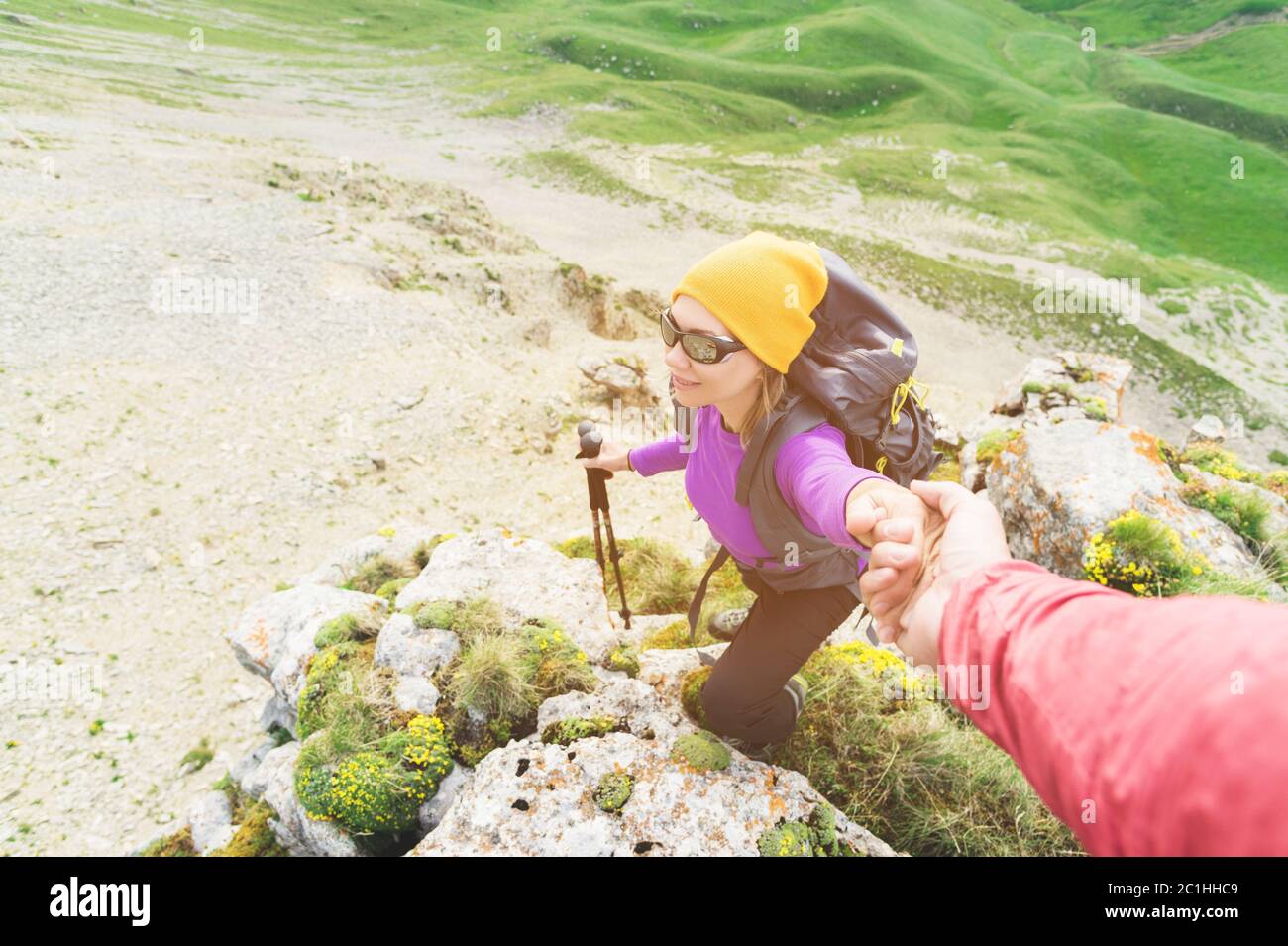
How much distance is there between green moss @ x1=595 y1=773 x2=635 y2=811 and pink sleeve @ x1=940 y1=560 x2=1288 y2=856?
3390 millimetres

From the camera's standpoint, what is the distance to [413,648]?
612 centimetres

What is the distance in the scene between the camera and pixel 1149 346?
34.4 m

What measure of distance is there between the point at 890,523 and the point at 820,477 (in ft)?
2.95

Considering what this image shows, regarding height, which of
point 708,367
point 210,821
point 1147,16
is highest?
point 1147,16

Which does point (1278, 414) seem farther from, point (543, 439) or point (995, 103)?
point (995, 103)

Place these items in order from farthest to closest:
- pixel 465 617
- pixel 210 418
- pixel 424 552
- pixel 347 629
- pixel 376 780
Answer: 1. pixel 210 418
2. pixel 424 552
3. pixel 347 629
4. pixel 465 617
5. pixel 376 780

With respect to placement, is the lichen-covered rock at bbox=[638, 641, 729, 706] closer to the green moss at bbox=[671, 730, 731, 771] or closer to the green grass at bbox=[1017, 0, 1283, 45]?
the green moss at bbox=[671, 730, 731, 771]

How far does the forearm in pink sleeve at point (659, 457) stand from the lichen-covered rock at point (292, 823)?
4083 mm

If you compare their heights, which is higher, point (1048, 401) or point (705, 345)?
point (705, 345)

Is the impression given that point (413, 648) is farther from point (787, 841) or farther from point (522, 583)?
point (787, 841)

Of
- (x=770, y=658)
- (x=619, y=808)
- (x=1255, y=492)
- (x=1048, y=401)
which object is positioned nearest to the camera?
(x=619, y=808)

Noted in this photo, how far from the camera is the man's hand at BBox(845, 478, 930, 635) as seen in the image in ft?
6.84

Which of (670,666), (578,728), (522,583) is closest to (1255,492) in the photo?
(670,666)

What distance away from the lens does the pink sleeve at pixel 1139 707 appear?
111 centimetres
